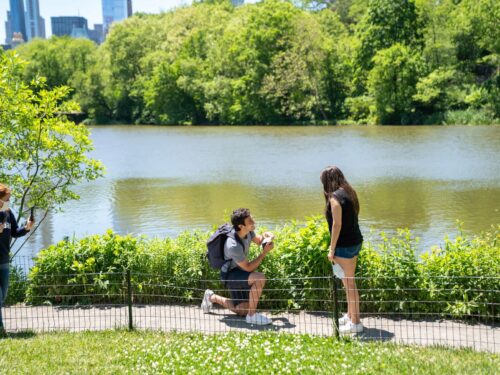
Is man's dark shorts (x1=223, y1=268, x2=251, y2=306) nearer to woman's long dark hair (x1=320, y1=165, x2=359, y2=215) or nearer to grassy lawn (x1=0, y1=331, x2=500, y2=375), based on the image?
grassy lawn (x1=0, y1=331, x2=500, y2=375)

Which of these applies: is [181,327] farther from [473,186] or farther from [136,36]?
[136,36]

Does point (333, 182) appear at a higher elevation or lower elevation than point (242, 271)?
higher

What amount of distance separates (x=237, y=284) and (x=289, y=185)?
1643 cm

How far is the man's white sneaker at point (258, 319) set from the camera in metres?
7.36

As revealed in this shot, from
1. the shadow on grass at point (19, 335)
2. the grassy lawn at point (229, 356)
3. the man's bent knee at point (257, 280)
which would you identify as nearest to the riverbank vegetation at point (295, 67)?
the man's bent knee at point (257, 280)

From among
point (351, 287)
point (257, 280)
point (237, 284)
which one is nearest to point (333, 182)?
point (351, 287)

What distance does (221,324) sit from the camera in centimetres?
755

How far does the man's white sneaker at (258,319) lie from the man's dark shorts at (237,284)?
30 centimetres

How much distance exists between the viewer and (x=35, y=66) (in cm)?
9094

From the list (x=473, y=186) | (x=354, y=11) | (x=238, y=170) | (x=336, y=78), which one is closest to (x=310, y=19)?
(x=336, y=78)

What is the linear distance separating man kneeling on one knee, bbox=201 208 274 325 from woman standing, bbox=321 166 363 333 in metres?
0.92

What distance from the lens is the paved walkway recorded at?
6707 mm

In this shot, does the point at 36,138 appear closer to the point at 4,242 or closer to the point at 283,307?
the point at 4,242

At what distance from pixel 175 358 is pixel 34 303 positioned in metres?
3.51
